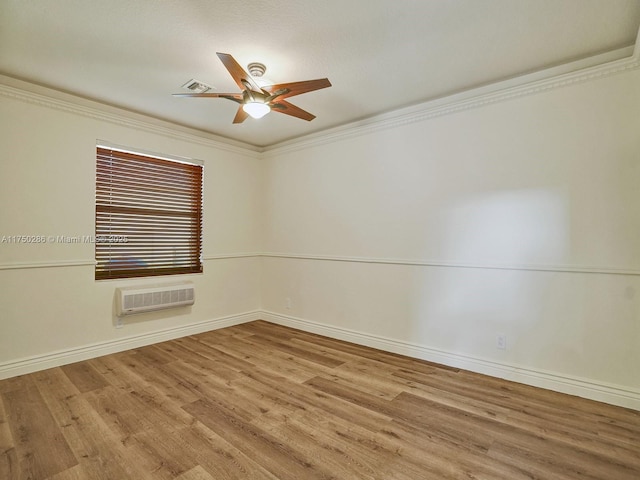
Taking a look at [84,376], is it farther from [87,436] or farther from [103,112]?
[103,112]

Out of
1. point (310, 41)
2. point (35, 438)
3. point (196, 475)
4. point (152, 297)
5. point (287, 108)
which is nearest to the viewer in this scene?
point (196, 475)

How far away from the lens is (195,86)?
9.41 ft

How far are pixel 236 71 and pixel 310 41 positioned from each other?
1.95ft

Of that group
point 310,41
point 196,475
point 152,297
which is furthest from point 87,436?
point 310,41

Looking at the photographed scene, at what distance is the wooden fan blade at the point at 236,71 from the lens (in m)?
1.87

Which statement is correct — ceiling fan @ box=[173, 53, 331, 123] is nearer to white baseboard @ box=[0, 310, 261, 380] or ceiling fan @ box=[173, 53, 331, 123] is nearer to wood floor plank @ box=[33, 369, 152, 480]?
wood floor plank @ box=[33, 369, 152, 480]

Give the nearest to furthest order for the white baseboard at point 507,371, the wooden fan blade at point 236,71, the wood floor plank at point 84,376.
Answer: the wooden fan blade at point 236,71 → the white baseboard at point 507,371 → the wood floor plank at point 84,376

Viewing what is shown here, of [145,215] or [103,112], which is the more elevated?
[103,112]

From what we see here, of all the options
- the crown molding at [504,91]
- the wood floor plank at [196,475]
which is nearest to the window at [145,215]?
the crown molding at [504,91]

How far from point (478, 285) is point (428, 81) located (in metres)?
1.86

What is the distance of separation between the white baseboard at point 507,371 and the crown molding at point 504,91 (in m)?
2.30

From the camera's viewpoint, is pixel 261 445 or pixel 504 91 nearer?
pixel 261 445

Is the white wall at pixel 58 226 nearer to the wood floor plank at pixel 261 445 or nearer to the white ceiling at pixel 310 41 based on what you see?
the white ceiling at pixel 310 41

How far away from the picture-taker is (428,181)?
10.7ft
